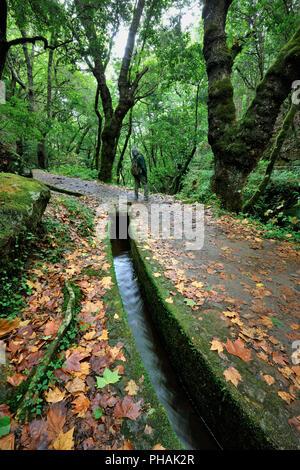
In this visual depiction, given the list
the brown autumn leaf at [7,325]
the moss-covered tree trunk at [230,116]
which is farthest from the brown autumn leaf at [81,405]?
the moss-covered tree trunk at [230,116]

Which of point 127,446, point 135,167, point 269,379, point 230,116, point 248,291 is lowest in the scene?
point 127,446

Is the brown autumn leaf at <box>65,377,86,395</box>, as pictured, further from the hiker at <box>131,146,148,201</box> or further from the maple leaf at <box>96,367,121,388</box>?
the hiker at <box>131,146,148,201</box>

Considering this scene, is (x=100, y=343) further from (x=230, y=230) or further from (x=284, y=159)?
(x=284, y=159)

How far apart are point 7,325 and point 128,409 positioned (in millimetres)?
1524

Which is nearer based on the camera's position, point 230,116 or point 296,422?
point 296,422

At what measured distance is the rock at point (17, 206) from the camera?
8.83 ft

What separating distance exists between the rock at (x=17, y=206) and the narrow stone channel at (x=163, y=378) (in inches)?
84.1

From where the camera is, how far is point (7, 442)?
1353 millimetres

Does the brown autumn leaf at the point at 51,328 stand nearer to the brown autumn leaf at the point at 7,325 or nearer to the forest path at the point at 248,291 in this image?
the brown autumn leaf at the point at 7,325

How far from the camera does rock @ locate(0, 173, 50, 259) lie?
269cm

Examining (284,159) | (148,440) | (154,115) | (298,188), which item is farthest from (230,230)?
(154,115)

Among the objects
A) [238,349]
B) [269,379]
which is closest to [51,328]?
[238,349]

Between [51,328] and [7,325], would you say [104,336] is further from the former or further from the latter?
[7,325]
